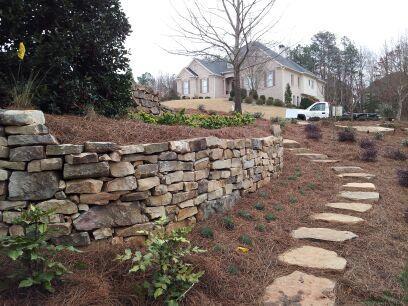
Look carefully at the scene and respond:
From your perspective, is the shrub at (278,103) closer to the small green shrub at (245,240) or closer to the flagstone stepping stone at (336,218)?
the flagstone stepping stone at (336,218)

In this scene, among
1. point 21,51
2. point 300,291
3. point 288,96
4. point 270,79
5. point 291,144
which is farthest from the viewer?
point 270,79

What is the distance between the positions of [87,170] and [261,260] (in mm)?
1868

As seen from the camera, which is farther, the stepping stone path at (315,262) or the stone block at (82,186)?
the stone block at (82,186)

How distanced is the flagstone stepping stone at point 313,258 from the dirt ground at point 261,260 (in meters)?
0.08

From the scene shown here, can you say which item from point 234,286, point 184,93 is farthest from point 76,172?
point 184,93

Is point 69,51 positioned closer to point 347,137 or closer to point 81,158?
point 81,158

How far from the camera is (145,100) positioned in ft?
26.6

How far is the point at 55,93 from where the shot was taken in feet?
13.6

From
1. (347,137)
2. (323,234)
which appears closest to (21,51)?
(323,234)

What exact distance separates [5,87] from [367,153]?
25.1ft

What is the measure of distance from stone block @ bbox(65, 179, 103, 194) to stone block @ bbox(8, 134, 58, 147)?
15.8 inches

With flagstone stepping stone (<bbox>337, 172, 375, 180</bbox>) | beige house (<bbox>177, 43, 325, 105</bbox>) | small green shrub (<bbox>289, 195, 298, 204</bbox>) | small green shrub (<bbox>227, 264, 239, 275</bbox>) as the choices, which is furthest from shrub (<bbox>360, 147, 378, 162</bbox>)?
beige house (<bbox>177, 43, 325, 105</bbox>)

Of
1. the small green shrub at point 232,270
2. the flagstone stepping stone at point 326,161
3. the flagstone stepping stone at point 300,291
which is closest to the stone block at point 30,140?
the small green shrub at point 232,270

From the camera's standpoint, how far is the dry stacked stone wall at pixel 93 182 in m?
3.04
